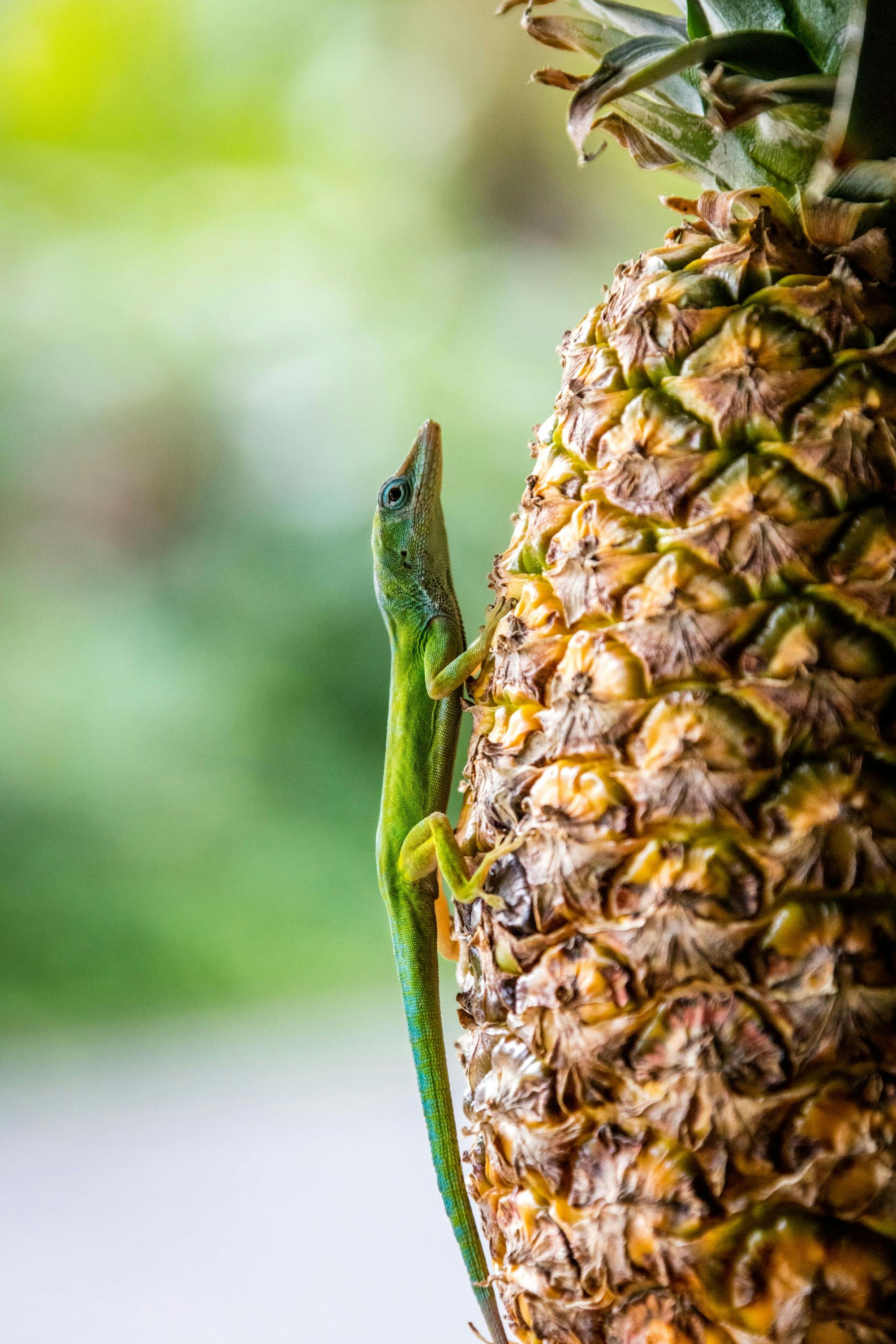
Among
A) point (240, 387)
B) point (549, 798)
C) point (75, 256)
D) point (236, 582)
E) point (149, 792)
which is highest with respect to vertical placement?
point (75, 256)

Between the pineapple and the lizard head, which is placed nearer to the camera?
the pineapple

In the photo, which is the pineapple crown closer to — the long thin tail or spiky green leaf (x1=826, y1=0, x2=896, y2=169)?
spiky green leaf (x1=826, y1=0, x2=896, y2=169)

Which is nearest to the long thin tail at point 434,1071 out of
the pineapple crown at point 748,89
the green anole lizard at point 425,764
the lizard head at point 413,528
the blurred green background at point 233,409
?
the green anole lizard at point 425,764

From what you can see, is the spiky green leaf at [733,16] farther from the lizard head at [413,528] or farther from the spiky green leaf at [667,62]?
the lizard head at [413,528]

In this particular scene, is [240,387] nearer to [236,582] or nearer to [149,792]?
[236,582]

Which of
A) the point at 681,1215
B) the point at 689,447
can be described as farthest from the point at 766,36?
the point at 681,1215

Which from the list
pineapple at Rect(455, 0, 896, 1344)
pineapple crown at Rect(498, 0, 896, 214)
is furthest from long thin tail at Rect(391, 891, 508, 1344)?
pineapple crown at Rect(498, 0, 896, 214)

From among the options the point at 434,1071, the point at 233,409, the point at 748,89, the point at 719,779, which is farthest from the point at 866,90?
the point at 233,409

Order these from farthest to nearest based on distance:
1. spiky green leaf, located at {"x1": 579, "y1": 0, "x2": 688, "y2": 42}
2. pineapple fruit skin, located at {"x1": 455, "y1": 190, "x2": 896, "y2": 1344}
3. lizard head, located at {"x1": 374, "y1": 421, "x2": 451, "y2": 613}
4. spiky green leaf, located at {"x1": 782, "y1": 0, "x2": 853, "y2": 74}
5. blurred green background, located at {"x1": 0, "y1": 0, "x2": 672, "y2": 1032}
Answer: blurred green background, located at {"x1": 0, "y1": 0, "x2": 672, "y2": 1032}, lizard head, located at {"x1": 374, "y1": 421, "x2": 451, "y2": 613}, spiky green leaf, located at {"x1": 579, "y1": 0, "x2": 688, "y2": 42}, spiky green leaf, located at {"x1": 782, "y1": 0, "x2": 853, "y2": 74}, pineapple fruit skin, located at {"x1": 455, "y1": 190, "x2": 896, "y2": 1344}
